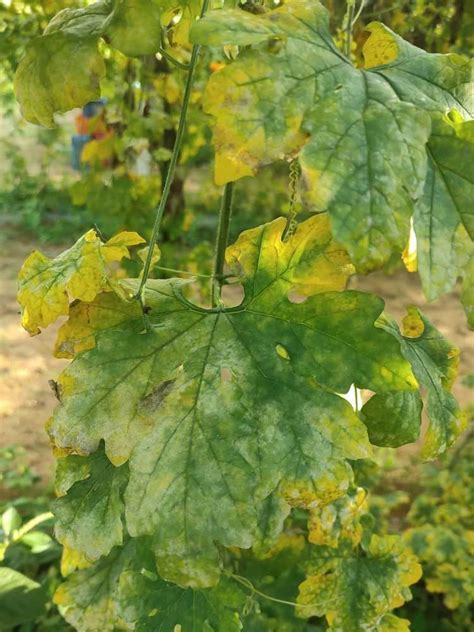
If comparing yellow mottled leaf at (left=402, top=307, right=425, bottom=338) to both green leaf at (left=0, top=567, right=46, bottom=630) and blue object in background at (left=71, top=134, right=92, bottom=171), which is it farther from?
blue object in background at (left=71, top=134, right=92, bottom=171)

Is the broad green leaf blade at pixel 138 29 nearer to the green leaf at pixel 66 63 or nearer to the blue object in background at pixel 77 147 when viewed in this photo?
the green leaf at pixel 66 63

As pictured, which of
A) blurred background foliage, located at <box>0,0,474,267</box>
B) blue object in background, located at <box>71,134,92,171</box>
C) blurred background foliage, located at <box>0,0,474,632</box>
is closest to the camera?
blurred background foliage, located at <box>0,0,474,632</box>

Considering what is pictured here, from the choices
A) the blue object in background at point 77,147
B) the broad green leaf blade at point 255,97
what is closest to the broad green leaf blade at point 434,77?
the broad green leaf blade at point 255,97

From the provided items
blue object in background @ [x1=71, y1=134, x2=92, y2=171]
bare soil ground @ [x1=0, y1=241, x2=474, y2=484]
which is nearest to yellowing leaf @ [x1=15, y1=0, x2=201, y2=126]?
bare soil ground @ [x1=0, y1=241, x2=474, y2=484]

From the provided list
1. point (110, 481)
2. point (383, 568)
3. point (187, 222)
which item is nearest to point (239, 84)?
point (110, 481)

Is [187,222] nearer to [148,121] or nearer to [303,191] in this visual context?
[148,121]

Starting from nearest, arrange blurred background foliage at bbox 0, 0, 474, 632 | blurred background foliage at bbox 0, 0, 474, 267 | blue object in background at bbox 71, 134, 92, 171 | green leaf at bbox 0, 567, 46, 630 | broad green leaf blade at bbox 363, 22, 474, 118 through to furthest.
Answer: broad green leaf blade at bbox 363, 22, 474, 118 → green leaf at bbox 0, 567, 46, 630 → blurred background foliage at bbox 0, 0, 474, 632 → blurred background foliage at bbox 0, 0, 474, 267 → blue object in background at bbox 71, 134, 92, 171
